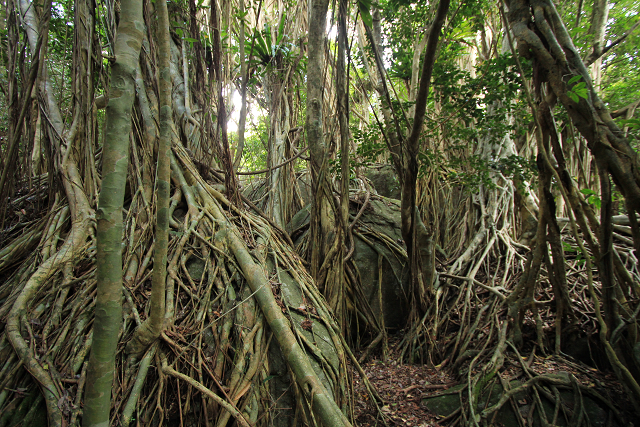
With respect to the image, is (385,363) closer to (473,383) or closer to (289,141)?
(473,383)

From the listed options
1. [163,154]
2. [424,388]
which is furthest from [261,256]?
[424,388]

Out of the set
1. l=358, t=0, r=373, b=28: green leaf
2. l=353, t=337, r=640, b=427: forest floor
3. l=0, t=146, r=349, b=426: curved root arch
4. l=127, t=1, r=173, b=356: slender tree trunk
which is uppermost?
l=358, t=0, r=373, b=28: green leaf

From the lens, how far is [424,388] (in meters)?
2.62

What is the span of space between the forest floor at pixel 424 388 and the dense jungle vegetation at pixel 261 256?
3cm

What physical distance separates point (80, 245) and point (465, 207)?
4.11m

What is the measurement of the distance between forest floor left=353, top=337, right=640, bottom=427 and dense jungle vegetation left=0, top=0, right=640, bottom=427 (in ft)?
0.10

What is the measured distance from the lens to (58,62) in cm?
421

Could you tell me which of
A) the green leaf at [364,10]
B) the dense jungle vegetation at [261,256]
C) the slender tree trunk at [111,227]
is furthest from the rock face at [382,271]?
the slender tree trunk at [111,227]

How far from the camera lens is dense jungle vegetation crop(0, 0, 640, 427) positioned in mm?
1387

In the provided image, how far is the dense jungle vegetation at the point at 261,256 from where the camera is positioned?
4.55ft

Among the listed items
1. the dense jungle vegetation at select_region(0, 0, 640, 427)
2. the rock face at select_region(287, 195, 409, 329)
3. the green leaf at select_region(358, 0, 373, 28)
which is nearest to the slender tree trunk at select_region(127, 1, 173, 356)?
the dense jungle vegetation at select_region(0, 0, 640, 427)

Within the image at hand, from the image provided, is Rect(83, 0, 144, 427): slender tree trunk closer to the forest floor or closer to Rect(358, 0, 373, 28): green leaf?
Rect(358, 0, 373, 28): green leaf

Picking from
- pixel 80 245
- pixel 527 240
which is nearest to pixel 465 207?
pixel 527 240

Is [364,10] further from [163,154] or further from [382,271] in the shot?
[382,271]
